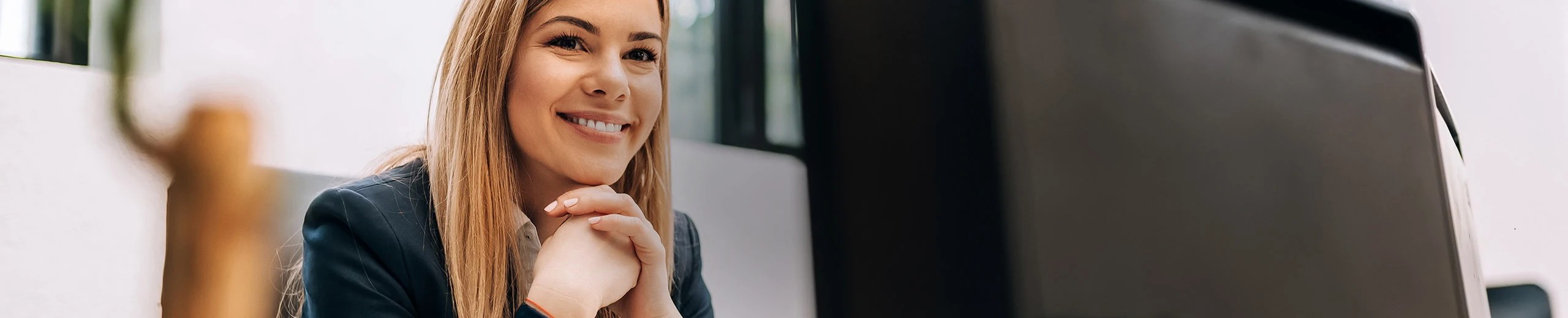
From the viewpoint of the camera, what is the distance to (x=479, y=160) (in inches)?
22.2

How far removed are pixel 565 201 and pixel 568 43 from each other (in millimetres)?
95

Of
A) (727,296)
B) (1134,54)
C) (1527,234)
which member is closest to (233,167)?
(727,296)

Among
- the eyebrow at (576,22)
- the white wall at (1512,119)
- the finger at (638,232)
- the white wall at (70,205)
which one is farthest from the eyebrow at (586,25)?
the white wall at (1512,119)

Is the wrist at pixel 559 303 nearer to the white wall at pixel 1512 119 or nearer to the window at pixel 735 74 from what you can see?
the window at pixel 735 74

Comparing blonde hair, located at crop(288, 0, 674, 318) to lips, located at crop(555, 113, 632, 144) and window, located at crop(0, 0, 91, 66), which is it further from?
window, located at crop(0, 0, 91, 66)

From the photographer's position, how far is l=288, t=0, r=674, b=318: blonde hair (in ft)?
1.77

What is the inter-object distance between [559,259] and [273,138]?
0.52 feet

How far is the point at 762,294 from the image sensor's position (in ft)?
2.13

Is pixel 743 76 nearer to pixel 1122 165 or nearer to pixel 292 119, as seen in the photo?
pixel 292 119

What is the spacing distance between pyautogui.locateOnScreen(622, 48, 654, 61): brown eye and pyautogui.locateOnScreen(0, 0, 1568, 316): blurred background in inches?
0.7

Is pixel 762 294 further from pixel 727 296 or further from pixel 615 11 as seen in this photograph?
pixel 615 11

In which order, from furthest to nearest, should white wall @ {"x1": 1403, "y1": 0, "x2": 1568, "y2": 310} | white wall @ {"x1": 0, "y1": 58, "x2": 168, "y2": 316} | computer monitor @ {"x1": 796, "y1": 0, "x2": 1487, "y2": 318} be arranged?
1. white wall @ {"x1": 1403, "y1": 0, "x2": 1568, "y2": 310}
2. white wall @ {"x1": 0, "y1": 58, "x2": 168, "y2": 316}
3. computer monitor @ {"x1": 796, "y1": 0, "x2": 1487, "y2": 318}

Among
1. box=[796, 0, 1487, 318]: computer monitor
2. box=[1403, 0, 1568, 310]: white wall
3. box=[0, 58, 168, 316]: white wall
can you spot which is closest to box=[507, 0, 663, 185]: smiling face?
box=[0, 58, 168, 316]: white wall

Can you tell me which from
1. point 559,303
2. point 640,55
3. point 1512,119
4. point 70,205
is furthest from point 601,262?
point 1512,119
